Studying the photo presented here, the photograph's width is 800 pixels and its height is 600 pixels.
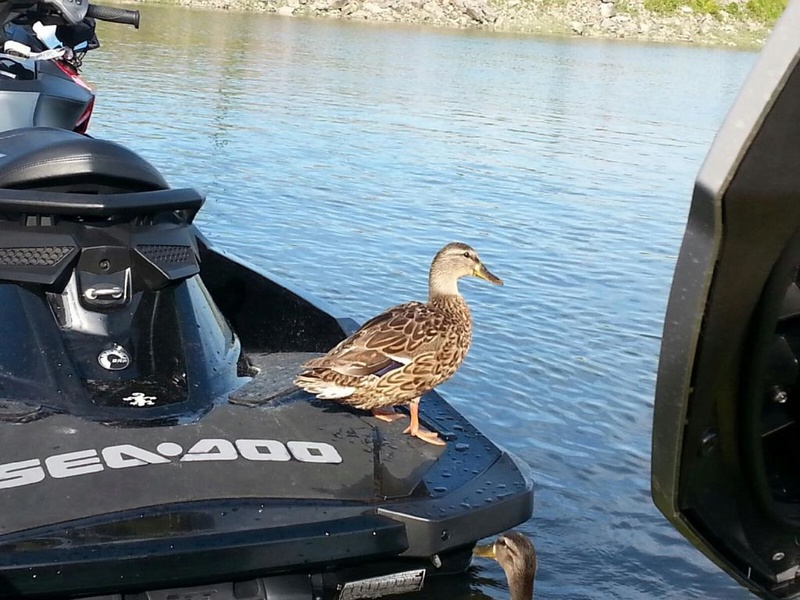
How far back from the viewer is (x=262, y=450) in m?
3.22

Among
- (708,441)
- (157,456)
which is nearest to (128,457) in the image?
(157,456)

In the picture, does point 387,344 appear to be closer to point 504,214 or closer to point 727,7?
point 504,214

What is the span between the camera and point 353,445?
3385 mm

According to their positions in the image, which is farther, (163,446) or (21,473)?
(163,446)

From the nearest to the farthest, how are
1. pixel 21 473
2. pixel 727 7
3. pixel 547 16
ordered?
pixel 21 473 < pixel 547 16 < pixel 727 7

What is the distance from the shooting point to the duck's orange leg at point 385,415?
3768 mm

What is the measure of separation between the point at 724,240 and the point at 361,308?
6536 mm

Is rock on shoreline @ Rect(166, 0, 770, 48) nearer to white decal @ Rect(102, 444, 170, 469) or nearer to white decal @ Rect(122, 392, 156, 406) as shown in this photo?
white decal @ Rect(122, 392, 156, 406)

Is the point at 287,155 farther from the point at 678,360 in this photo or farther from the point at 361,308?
the point at 678,360

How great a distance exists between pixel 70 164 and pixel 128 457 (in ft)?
3.18

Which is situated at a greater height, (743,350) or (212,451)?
(743,350)

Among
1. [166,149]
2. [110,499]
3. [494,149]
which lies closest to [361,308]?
[110,499]

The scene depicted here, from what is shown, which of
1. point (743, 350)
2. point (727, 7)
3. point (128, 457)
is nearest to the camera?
point (743, 350)

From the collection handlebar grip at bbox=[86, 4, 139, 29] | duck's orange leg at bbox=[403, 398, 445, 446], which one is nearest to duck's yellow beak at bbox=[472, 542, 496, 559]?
duck's orange leg at bbox=[403, 398, 445, 446]
